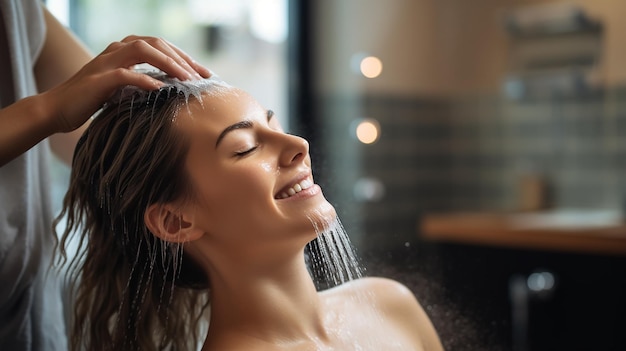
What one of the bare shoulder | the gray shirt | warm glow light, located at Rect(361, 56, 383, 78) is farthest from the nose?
warm glow light, located at Rect(361, 56, 383, 78)

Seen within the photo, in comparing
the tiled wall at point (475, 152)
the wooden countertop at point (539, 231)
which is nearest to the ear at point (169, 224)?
the wooden countertop at point (539, 231)

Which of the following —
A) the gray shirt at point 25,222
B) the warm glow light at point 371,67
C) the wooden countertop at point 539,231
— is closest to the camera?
the gray shirt at point 25,222

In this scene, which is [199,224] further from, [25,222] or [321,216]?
[25,222]

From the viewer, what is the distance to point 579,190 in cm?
338

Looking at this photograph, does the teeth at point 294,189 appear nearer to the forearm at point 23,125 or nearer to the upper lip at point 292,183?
the upper lip at point 292,183

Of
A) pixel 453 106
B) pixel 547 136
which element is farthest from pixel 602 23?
pixel 453 106

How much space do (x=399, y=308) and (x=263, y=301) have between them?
0.79 feet

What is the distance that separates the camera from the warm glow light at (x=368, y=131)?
3.26 meters

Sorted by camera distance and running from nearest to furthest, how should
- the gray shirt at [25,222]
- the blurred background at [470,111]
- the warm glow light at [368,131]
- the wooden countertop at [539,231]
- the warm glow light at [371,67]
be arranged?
the gray shirt at [25,222] → the wooden countertop at [539,231] → the blurred background at [470,111] → the warm glow light at [368,131] → the warm glow light at [371,67]

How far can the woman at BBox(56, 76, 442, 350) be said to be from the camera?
906 millimetres

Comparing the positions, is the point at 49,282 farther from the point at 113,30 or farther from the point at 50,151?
the point at 113,30

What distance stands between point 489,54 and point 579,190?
2.51 ft

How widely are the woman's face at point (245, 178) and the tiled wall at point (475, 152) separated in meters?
2.22

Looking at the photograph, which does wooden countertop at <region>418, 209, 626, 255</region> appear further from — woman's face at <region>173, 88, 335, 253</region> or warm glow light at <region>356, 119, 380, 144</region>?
woman's face at <region>173, 88, 335, 253</region>
